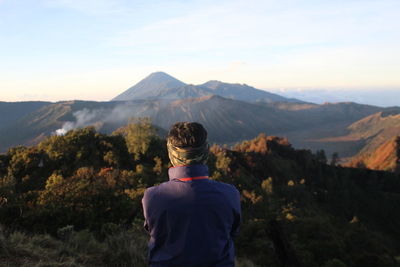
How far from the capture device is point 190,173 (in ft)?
9.18

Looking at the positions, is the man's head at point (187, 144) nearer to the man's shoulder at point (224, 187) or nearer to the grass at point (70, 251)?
the man's shoulder at point (224, 187)

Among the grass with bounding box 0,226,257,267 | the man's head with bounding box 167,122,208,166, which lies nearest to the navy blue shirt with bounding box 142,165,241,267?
the man's head with bounding box 167,122,208,166

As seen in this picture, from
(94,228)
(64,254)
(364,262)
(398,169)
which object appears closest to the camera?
(64,254)

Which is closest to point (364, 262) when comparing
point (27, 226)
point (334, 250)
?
point (334, 250)

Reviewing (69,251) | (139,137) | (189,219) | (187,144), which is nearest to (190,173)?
(187,144)

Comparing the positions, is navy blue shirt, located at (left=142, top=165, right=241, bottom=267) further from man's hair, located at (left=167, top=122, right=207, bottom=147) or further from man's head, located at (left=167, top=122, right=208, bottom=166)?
man's hair, located at (left=167, top=122, right=207, bottom=147)

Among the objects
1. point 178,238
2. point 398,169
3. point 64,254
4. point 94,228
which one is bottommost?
point 398,169

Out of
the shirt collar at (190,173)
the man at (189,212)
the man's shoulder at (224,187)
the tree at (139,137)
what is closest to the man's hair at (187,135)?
the man at (189,212)

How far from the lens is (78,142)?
1714 inches

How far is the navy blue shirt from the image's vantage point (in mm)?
2654

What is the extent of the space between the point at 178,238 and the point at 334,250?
21885 millimetres

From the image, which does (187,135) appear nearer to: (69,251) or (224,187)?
(224,187)

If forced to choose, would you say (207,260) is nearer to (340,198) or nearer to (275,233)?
(275,233)

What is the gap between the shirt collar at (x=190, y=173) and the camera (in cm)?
279
